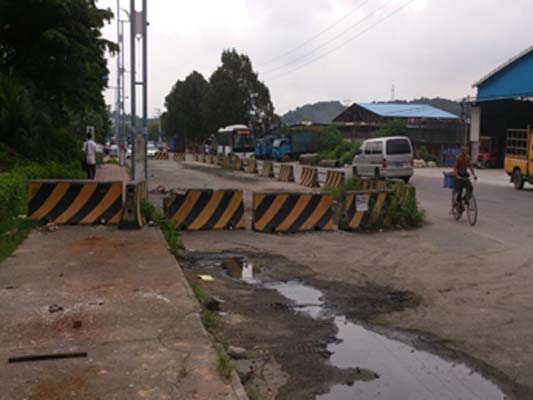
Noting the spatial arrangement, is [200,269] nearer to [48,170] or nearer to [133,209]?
[133,209]

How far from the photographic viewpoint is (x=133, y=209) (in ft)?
38.3

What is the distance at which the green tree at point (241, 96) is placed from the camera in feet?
256

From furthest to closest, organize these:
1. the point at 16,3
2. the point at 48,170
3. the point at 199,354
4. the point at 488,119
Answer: the point at 488,119 < the point at 16,3 < the point at 48,170 < the point at 199,354

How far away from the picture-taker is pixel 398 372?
5180mm

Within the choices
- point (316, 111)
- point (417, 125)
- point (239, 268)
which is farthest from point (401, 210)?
point (316, 111)

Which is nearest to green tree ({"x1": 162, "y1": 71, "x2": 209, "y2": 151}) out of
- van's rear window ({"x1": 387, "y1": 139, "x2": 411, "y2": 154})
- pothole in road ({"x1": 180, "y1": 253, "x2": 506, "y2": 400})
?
van's rear window ({"x1": 387, "y1": 139, "x2": 411, "y2": 154})

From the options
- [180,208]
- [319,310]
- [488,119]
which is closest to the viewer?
[319,310]

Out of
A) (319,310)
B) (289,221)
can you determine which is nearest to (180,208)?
(289,221)

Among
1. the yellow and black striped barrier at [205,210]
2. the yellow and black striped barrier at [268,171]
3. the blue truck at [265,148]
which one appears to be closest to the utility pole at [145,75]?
the yellow and black striped barrier at [205,210]

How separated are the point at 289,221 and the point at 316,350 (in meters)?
7.27

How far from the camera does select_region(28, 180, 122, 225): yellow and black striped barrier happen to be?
1188 cm

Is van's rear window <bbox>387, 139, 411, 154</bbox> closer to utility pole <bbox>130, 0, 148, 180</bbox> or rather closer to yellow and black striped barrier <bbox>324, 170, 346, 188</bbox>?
yellow and black striped barrier <bbox>324, 170, 346, 188</bbox>

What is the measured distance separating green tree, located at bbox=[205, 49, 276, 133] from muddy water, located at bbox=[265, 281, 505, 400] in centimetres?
7207

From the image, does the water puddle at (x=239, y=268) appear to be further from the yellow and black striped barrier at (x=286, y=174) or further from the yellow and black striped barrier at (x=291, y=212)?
the yellow and black striped barrier at (x=286, y=174)
